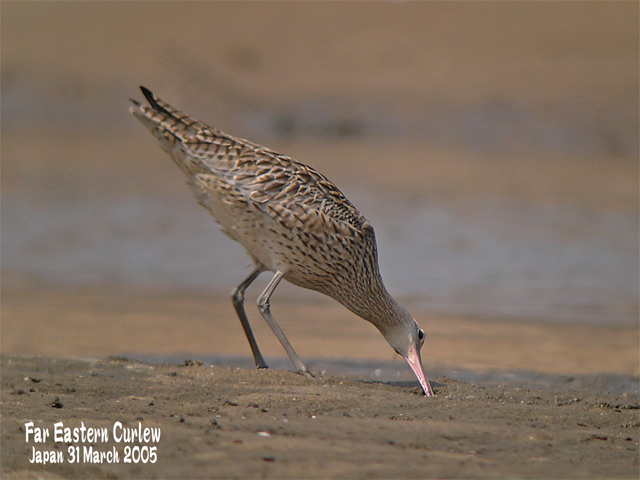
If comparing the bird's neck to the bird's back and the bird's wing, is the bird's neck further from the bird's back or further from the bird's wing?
the bird's wing

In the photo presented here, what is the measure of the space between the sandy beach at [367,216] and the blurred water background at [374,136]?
6cm

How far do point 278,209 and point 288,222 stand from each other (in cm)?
11

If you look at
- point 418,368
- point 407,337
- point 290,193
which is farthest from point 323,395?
point 290,193

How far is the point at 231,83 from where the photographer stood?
900 inches

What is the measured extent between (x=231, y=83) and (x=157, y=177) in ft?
23.9

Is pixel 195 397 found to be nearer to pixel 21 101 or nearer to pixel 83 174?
pixel 83 174

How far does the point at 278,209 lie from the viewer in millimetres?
6098

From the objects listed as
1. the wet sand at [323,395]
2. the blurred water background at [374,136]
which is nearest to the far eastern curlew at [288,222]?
the wet sand at [323,395]

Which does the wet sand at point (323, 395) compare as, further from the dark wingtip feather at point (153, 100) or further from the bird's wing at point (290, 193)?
the dark wingtip feather at point (153, 100)

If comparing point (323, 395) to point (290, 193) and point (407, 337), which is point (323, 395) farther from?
point (290, 193)

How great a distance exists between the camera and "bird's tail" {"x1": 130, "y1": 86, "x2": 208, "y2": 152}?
6484 mm

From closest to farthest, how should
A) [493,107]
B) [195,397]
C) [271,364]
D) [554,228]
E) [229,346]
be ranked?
1. [195,397]
2. [271,364]
3. [229,346]
4. [554,228]
5. [493,107]

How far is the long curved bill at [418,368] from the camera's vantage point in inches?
220

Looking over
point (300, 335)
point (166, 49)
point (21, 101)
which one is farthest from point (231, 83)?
point (300, 335)
